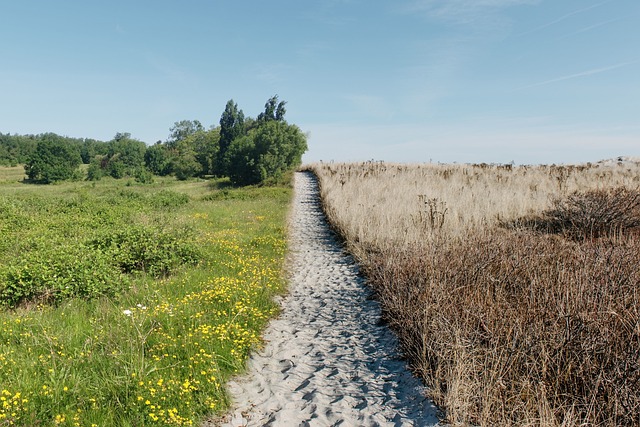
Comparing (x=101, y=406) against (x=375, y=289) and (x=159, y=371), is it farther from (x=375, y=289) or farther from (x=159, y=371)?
(x=375, y=289)

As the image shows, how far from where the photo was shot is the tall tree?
2345 inches

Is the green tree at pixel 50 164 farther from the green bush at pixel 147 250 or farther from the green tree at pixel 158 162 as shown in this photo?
the green bush at pixel 147 250

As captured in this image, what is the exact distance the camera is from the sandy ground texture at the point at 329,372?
3848mm

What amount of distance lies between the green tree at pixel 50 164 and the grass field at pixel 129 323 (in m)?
58.0

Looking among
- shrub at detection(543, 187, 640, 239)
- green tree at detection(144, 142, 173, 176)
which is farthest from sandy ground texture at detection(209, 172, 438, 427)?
green tree at detection(144, 142, 173, 176)

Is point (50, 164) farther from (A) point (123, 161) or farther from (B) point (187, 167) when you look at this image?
(A) point (123, 161)

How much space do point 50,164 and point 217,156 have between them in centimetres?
2762

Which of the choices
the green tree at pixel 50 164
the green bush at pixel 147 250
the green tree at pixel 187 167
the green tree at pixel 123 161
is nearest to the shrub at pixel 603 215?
Answer: the green bush at pixel 147 250

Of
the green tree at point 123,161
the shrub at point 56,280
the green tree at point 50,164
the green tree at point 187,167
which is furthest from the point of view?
the green tree at point 123,161

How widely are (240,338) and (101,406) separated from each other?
1.97m

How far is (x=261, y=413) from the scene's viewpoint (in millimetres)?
3961

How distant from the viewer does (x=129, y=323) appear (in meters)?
5.46

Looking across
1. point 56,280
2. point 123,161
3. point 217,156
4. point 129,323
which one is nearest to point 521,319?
point 129,323

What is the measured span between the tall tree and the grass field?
161ft
